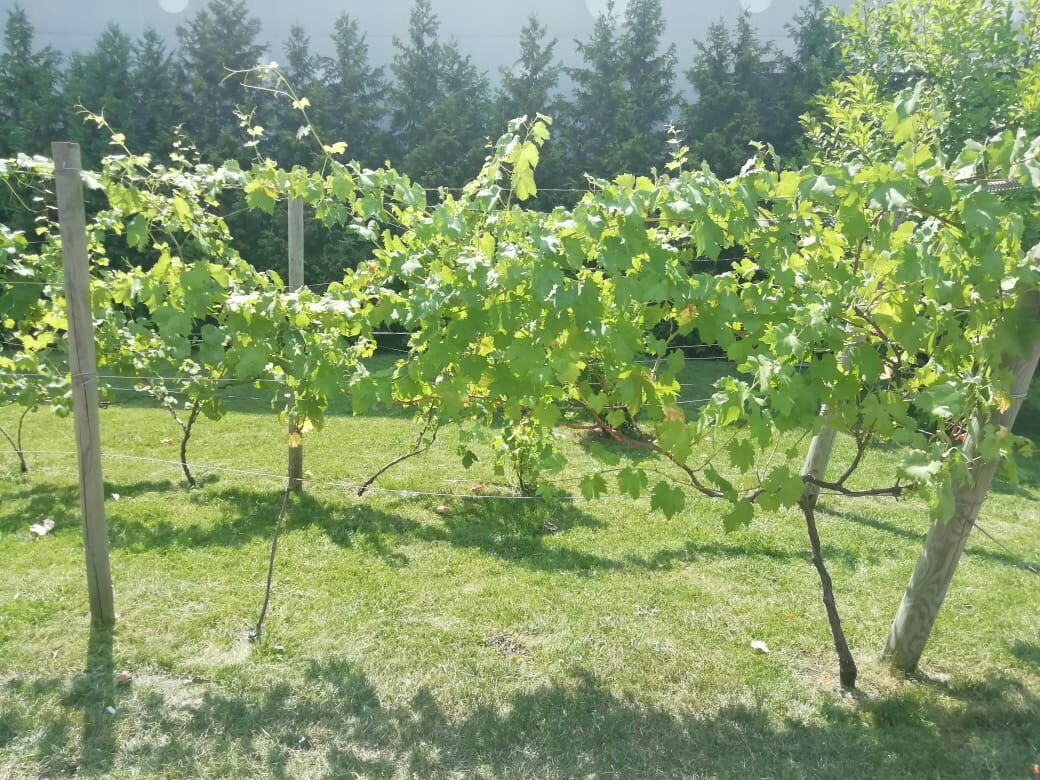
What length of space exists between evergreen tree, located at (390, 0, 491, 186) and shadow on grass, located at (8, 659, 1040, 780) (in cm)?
1053

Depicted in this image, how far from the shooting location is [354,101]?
43.0 feet

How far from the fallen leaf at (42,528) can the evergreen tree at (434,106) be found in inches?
359

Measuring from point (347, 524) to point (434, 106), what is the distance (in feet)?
33.3

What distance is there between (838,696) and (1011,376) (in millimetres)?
1305

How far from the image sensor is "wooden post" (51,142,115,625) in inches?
103

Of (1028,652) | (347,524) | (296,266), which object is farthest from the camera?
(296,266)

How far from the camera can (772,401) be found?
84.0 inches

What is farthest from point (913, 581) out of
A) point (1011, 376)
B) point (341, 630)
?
point (341, 630)

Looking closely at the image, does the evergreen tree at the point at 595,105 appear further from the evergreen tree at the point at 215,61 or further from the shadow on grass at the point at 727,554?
the shadow on grass at the point at 727,554

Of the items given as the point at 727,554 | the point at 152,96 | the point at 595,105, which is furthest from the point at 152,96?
the point at 727,554

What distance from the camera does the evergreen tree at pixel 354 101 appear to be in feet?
42.4

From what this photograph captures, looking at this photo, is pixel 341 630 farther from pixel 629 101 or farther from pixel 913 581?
pixel 629 101

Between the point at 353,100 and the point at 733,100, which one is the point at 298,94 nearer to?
the point at 353,100

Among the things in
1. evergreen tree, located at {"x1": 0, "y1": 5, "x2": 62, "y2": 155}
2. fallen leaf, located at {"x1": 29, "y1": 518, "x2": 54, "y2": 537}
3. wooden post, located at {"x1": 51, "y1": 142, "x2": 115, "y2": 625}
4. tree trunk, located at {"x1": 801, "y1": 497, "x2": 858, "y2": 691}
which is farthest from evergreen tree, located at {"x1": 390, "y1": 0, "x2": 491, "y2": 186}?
tree trunk, located at {"x1": 801, "y1": 497, "x2": 858, "y2": 691}
